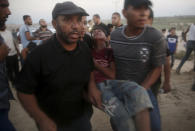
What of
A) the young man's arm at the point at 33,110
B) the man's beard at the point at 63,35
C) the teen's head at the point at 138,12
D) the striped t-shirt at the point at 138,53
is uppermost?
the teen's head at the point at 138,12

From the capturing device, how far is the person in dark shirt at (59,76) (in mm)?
1291

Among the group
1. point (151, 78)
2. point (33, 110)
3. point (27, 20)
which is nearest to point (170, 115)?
point (151, 78)

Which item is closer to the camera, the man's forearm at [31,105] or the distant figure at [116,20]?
the man's forearm at [31,105]

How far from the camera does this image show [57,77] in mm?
1404

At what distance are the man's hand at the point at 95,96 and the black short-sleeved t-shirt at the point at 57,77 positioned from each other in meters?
0.10

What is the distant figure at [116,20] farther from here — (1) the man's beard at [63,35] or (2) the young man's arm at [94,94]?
(1) the man's beard at [63,35]

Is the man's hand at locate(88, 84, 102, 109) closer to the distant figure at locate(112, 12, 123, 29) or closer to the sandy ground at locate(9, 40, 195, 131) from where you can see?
the sandy ground at locate(9, 40, 195, 131)

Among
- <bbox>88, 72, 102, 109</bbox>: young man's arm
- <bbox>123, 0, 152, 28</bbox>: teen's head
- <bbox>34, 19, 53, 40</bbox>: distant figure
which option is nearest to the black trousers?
<bbox>34, 19, 53, 40</bbox>: distant figure

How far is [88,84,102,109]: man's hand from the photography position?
1.66 m

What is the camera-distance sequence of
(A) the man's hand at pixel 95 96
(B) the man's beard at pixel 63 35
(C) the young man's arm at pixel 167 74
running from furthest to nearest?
(C) the young man's arm at pixel 167 74 → (A) the man's hand at pixel 95 96 → (B) the man's beard at pixel 63 35

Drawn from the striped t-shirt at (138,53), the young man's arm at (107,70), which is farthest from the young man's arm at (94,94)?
the striped t-shirt at (138,53)

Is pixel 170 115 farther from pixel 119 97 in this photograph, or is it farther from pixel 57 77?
pixel 57 77

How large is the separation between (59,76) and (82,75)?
0.25 metres

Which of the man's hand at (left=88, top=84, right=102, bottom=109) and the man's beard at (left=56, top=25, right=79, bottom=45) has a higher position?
the man's beard at (left=56, top=25, right=79, bottom=45)
